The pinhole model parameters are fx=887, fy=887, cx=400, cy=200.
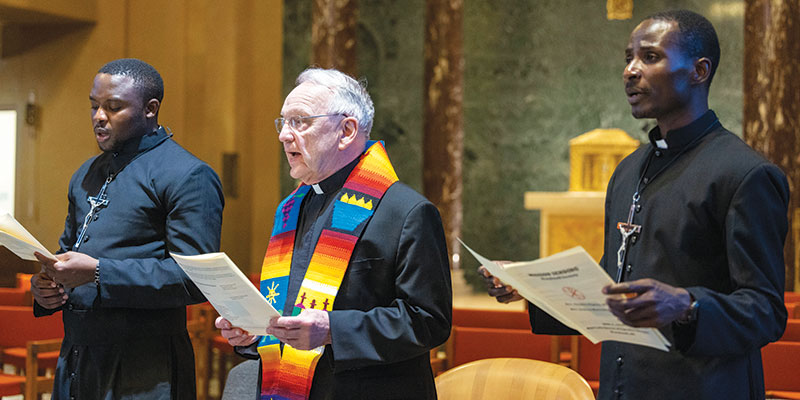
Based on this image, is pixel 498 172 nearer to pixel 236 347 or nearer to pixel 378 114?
pixel 378 114

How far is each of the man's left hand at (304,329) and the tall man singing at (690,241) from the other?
45 cm

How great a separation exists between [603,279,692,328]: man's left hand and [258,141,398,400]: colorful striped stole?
92 cm

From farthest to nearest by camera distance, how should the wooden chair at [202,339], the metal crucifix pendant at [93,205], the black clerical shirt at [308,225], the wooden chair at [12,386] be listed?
1. the wooden chair at [202,339]
2. the wooden chair at [12,386]
3. the metal crucifix pendant at [93,205]
4. the black clerical shirt at [308,225]

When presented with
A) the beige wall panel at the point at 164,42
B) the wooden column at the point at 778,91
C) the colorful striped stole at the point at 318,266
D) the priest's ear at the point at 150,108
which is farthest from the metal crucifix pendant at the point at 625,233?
the beige wall panel at the point at 164,42

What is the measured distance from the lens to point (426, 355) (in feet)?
8.40

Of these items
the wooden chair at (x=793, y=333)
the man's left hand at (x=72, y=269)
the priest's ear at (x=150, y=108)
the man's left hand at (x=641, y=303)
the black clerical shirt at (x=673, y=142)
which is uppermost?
the priest's ear at (x=150, y=108)

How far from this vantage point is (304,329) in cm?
224

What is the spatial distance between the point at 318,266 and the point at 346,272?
0.27ft

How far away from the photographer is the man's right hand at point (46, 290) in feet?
9.51

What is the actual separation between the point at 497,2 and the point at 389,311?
11114mm

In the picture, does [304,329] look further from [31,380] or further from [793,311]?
[793,311]

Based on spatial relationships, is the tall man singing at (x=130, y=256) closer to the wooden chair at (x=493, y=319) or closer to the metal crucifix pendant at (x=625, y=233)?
the metal crucifix pendant at (x=625, y=233)

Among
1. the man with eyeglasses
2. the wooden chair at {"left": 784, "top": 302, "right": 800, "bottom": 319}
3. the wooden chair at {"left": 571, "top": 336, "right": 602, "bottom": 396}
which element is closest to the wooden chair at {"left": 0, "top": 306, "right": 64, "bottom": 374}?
the wooden chair at {"left": 571, "top": 336, "right": 602, "bottom": 396}

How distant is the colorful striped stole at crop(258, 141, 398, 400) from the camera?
2.48 meters
